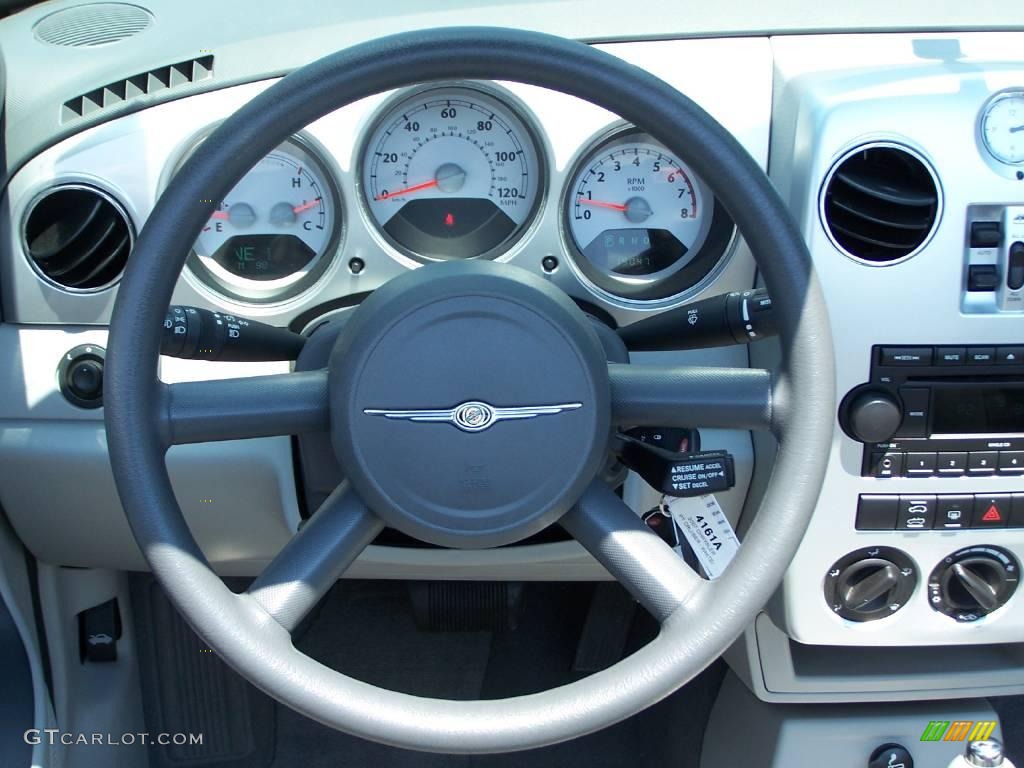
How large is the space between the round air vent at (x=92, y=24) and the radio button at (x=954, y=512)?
136 centimetres

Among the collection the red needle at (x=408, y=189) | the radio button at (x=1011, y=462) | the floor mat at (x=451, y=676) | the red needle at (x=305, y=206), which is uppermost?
the red needle at (x=408, y=189)

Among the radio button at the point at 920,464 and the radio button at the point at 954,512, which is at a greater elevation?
the radio button at the point at 920,464

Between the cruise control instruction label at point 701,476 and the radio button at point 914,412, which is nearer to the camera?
the cruise control instruction label at point 701,476

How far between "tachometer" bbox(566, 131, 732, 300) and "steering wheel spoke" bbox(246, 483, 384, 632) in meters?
0.56

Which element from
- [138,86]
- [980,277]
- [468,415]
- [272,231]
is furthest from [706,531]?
[138,86]

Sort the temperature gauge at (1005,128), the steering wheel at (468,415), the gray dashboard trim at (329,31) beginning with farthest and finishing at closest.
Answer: the gray dashboard trim at (329,31), the temperature gauge at (1005,128), the steering wheel at (468,415)

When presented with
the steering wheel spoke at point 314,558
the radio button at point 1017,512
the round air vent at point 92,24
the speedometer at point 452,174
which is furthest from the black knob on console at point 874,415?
the round air vent at point 92,24

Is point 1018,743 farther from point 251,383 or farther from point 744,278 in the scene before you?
point 251,383

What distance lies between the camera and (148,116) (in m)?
1.57

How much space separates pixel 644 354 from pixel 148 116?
2.52ft

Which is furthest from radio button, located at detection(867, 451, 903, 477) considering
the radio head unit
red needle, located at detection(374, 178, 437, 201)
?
red needle, located at detection(374, 178, 437, 201)

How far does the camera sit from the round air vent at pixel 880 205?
58.5 inches

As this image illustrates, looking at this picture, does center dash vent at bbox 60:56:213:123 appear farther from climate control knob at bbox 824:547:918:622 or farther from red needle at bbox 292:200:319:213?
climate control knob at bbox 824:547:918:622

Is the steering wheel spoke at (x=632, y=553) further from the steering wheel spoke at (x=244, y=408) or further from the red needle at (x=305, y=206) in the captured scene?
the red needle at (x=305, y=206)
